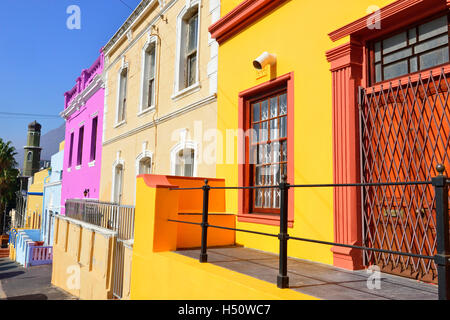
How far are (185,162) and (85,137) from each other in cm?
1038

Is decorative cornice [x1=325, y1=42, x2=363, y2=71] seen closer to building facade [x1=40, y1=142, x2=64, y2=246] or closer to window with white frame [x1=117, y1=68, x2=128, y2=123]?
window with white frame [x1=117, y1=68, x2=128, y2=123]

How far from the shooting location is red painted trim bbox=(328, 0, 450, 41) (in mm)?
3660

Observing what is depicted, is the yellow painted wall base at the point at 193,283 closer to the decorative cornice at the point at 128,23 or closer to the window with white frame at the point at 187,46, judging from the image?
the window with white frame at the point at 187,46

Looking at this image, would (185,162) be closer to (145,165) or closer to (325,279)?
(145,165)

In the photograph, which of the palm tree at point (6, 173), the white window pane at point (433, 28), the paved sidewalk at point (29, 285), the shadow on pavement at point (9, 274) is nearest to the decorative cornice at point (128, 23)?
the white window pane at point (433, 28)

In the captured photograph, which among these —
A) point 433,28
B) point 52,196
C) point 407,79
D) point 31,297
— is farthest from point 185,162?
point 52,196

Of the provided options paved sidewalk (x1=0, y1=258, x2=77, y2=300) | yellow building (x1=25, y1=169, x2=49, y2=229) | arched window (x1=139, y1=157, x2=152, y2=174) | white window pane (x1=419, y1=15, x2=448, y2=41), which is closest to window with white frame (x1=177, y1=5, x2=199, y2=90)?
arched window (x1=139, y1=157, x2=152, y2=174)

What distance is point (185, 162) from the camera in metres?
8.44

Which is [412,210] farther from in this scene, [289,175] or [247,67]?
[247,67]

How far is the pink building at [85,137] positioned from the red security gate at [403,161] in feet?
40.3

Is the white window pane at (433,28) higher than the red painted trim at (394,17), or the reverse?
the red painted trim at (394,17)

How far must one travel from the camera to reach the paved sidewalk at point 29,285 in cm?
1278
